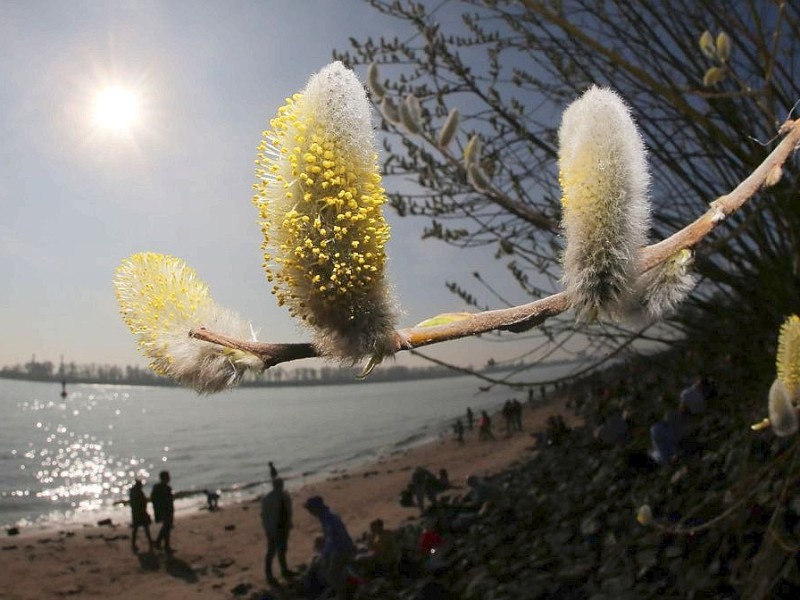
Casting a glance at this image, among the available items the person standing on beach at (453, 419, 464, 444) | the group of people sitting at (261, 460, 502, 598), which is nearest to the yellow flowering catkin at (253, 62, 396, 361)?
the group of people sitting at (261, 460, 502, 598)

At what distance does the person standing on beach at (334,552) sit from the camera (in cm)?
334

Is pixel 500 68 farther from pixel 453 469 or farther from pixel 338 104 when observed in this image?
pixel 453 469

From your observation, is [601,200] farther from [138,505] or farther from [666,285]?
[138,505]

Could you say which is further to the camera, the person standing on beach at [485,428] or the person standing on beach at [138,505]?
the person standing on beach at [485,428]

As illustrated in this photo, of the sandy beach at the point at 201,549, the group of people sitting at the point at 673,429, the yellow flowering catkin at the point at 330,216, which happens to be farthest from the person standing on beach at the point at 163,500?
the yellow flowering catkin at the point at 330,216

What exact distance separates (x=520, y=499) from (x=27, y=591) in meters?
4.52

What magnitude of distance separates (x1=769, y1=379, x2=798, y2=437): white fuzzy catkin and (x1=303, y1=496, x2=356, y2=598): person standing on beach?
307cm

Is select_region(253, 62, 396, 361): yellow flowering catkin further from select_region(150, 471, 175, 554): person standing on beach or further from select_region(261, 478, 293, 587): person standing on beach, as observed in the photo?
select_region(150, 471, 175, 554): person standing on beach

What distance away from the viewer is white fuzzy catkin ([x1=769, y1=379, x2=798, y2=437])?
611 millimetres

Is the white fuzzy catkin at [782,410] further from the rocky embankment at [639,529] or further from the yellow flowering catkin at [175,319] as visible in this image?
the rocky embankment at [639,529]

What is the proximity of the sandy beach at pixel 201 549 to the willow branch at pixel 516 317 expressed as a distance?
4.97m

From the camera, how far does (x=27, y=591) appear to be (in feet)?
17.7

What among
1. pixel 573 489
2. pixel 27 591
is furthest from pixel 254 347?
pixel 27 591

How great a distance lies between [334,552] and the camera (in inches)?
138
